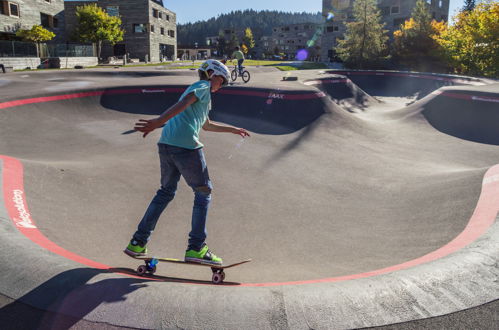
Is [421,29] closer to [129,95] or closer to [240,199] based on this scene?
[129,95]

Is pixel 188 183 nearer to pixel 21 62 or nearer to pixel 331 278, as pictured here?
pixel 331 278

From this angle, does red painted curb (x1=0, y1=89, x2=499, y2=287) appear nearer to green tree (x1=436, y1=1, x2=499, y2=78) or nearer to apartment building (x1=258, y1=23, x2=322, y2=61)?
green tree (x1=436, y1=1, x2=499, y2=78)

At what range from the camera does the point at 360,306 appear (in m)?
2.79

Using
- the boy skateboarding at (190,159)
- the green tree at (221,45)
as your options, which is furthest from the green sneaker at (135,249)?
the green tree at (221,45)

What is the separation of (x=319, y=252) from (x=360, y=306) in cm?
270

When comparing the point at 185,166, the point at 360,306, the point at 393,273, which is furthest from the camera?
the point at 185,166

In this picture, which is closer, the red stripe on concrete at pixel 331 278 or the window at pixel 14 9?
the red stripe on concrete at pixel 331 278

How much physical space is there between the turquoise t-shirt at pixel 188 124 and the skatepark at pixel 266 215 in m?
1.42

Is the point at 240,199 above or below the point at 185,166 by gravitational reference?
below

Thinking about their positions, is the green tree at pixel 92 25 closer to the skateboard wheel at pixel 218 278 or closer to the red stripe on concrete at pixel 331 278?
the red stripe on concrete at pixel 331 278

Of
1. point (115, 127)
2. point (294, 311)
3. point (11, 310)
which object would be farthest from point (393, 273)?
point (115, 127)

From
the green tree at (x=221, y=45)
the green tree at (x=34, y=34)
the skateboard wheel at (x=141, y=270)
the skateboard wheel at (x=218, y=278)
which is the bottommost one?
the skateboard wheel at (x=218, y=278)

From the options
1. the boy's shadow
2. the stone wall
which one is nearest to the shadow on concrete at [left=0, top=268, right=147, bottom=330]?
the boy's shadow

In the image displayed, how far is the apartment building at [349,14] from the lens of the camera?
68.1 metres
